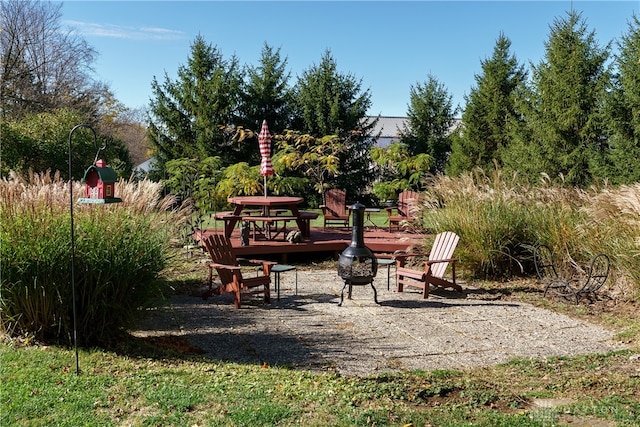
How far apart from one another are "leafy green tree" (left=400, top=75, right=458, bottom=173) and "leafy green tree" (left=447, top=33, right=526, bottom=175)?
7.46ft

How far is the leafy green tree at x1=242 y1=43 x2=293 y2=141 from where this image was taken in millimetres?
19547

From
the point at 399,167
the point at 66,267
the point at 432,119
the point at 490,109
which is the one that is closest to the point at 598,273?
the point at 66,267

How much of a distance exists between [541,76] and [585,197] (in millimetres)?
5946

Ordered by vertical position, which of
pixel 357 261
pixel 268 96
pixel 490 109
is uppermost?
pixel 268 96

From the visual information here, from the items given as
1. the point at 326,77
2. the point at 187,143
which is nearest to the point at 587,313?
the point at 326,77

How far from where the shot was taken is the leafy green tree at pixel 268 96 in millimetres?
19547

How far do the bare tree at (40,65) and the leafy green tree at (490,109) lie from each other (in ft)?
52.5

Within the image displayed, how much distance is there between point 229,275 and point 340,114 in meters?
12.6

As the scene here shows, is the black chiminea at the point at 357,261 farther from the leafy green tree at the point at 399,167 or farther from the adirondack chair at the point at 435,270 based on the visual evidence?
the leafy green tree at the point at 399,167

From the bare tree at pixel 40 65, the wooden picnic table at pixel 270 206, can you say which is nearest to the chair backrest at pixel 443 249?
the wooden picnic table at pixel 270 206

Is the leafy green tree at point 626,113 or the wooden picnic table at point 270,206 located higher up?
the leafy green tree at point 626,113

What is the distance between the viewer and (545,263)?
805cm

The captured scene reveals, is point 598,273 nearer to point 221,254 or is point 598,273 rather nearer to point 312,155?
point 221,254

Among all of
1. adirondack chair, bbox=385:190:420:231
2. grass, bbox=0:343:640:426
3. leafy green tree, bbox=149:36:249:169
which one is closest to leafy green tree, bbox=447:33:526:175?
adirondack chair, bbox=385:190:420:231
